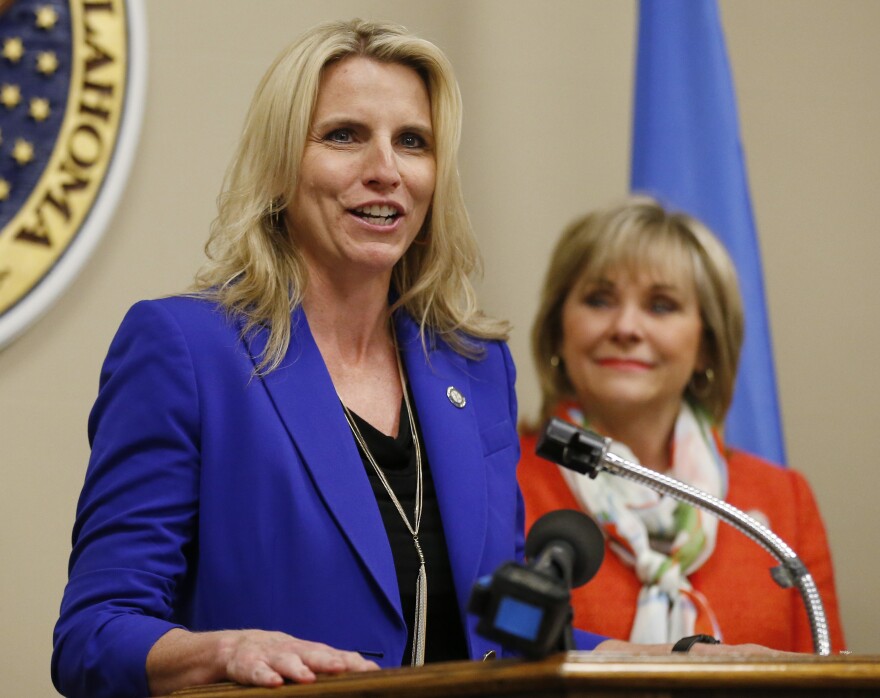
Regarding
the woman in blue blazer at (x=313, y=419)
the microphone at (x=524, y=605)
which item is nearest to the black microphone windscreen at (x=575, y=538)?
the microphone at (x=524, y=605)

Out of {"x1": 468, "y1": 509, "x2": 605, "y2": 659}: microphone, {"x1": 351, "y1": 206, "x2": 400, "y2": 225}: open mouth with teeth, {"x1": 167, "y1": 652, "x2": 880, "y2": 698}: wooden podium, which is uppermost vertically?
{"x1": 351, "y1": 206, "x2": 400, "y2": 225}: open mouth with teeth

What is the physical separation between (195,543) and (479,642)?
41 cm

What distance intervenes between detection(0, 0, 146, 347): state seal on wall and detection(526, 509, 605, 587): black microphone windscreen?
1893mm

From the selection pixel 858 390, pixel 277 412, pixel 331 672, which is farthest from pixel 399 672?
pixel 858 390

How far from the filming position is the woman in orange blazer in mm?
2936

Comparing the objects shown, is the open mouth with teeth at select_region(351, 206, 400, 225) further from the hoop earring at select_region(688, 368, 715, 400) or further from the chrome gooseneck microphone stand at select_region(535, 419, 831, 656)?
the hoop earring at select_region(688, 368, 715, 400)

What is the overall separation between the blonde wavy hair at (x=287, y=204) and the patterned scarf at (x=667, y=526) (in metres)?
0.94

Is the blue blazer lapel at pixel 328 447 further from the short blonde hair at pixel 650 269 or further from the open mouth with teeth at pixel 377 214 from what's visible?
the short blonde hair at pixel 650 269

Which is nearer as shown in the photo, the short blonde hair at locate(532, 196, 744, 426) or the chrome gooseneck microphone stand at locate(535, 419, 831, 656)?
the chrome gooseneck microphone stand at locate(535, 419, 831, 656)

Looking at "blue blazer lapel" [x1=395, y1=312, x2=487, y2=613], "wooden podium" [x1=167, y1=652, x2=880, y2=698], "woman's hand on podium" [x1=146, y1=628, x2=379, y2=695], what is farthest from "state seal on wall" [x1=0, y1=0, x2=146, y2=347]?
"wooden podium" [x1=167, y1=652, x2=880, y2=698]

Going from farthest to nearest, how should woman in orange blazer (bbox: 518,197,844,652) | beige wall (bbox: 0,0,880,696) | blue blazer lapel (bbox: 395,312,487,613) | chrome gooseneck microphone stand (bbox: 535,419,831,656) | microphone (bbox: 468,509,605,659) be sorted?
beige wall (bbox: 0,0,880,696) < woman in orange blazer (bbox: 518,197,844,652) < blue blazer lapel (bbox: 395,312,487,613) < chrome gooseneck microphone stand (bbox: 535,419,831,656) < microphone (bbox: 468,509,605,659)

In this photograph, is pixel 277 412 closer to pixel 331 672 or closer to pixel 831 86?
pixel 331 672

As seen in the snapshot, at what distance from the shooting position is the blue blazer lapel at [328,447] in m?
1.74

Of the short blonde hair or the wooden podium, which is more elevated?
the short blonde hair
